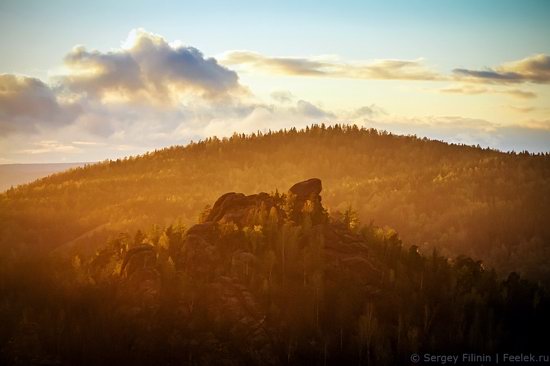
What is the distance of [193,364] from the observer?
200 metres

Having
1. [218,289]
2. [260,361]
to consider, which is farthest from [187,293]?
[260,361]

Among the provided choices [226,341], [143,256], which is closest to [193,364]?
[226,341]

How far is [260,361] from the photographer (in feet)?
645

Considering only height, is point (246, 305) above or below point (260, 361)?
above

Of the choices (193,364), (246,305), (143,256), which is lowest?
(193,364)

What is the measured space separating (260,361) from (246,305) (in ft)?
48.7

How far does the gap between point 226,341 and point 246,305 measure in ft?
35.5

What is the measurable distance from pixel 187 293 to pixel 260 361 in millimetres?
26083

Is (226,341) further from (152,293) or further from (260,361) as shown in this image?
(152,293)

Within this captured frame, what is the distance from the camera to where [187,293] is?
7869 inches

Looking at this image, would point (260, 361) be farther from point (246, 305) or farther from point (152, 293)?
point (152, 293)

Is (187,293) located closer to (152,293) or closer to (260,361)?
(152,293)

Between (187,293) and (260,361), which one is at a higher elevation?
(187,293)

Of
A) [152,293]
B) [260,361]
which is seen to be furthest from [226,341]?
[152,293]
